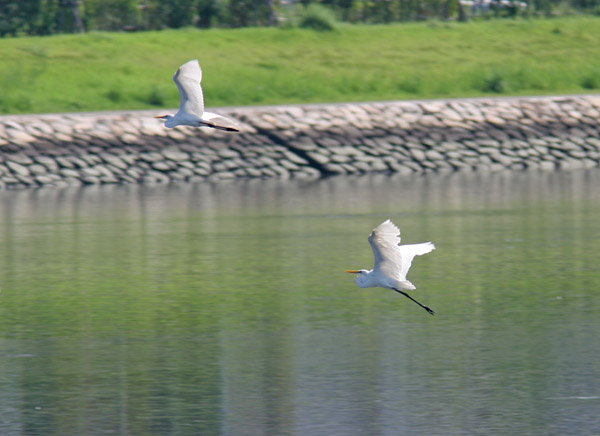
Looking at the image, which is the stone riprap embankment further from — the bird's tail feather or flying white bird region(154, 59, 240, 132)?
the bird's tail feather

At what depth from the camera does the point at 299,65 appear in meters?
44.9

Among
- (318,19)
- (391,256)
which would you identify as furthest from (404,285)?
(318,19)

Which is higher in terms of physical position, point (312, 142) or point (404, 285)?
point (404, 285)

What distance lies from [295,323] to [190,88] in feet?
9.65

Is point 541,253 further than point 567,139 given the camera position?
No

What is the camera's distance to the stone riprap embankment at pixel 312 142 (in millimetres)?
37250

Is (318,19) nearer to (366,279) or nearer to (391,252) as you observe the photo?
(366,279)

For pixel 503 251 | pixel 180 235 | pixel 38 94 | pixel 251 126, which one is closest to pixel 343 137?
pixel 251 126

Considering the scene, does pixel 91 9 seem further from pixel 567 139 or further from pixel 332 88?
pixel 567 139

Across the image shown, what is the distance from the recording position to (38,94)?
41.3 metres

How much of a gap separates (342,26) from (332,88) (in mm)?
6768

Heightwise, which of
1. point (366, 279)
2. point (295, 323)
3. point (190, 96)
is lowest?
point (295, 323)

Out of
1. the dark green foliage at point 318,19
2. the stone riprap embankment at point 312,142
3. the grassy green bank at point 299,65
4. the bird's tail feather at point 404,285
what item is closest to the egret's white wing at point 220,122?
the bird's tail feather at point 404,285

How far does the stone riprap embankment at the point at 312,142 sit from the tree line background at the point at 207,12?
35.3ft
